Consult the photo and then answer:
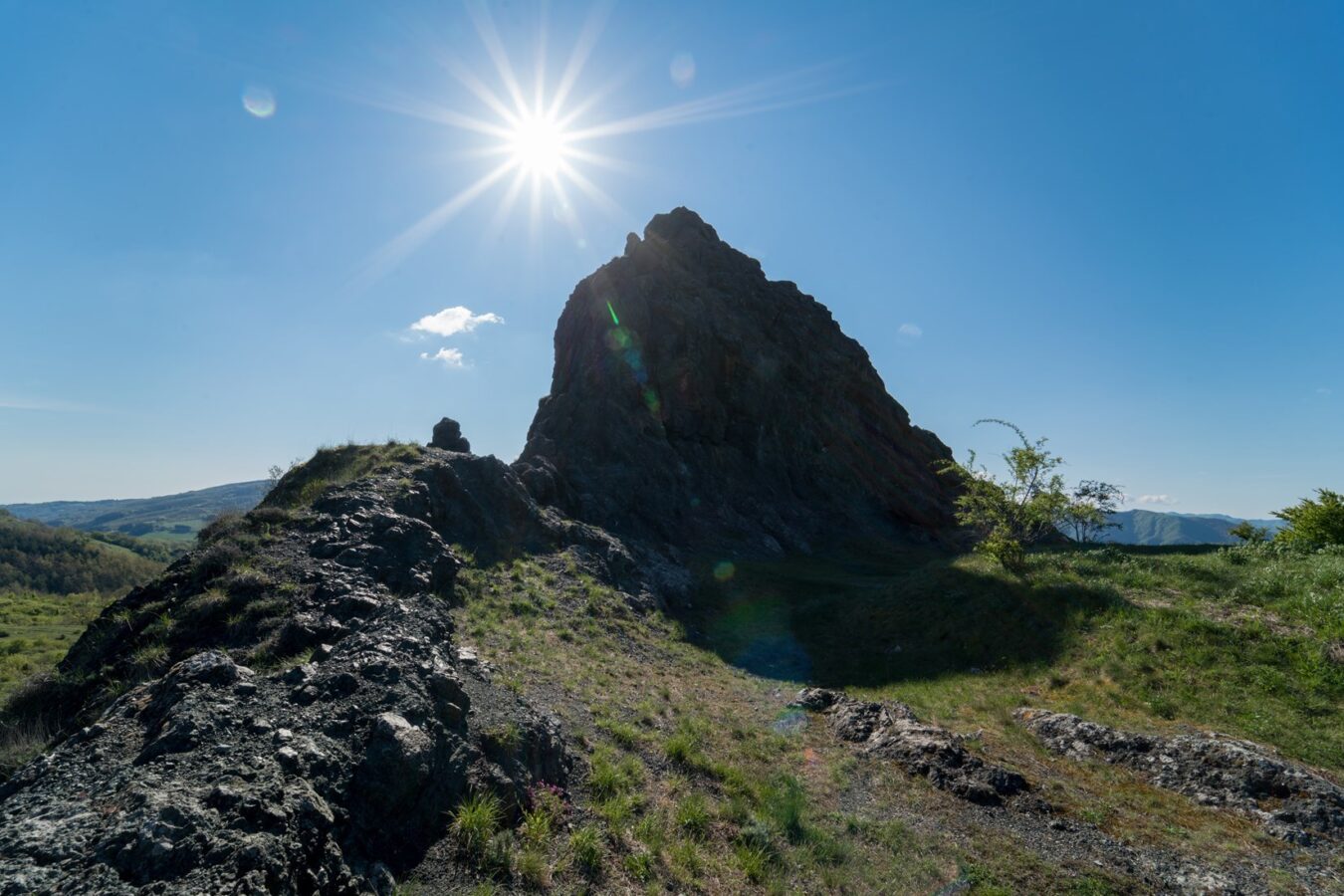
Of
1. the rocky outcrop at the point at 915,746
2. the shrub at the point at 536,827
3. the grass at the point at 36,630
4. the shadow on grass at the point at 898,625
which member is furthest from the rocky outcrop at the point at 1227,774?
the grass at the point at 36,630

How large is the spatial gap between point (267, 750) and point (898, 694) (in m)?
18.3

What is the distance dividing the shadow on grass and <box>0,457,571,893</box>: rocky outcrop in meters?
15.2

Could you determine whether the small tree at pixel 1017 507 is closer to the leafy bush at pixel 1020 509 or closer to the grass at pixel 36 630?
the leafy bush at pixel 1020 509

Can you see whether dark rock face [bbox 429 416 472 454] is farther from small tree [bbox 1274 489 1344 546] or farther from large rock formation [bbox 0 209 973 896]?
small tree [bbox 1274 489 1344 546]

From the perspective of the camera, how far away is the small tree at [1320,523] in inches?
1070

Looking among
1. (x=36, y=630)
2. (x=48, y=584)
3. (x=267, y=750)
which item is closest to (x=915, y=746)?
(x=267, y=750)

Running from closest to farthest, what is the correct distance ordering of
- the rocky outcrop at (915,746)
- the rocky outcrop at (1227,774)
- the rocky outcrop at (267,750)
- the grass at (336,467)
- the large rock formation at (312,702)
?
the rocky outcrop at (267,750), the large rock formation at (312,702), the rocky outcrop at (1227,774), the rocky outcrop at (915,746), the grass at (336,467)

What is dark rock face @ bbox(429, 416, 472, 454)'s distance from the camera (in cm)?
→ 3425

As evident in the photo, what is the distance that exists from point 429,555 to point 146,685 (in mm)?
10276

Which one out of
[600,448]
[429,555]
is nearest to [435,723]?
[429,555]

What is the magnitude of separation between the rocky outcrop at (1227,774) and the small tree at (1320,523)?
71.3 feet

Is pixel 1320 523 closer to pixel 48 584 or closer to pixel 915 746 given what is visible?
pixel 915 746

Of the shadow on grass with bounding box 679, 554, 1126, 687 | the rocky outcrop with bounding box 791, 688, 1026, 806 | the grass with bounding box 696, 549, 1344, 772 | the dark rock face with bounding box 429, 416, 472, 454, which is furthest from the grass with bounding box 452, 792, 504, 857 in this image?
the dark rock face with bounding box 429, 416, 472, 454

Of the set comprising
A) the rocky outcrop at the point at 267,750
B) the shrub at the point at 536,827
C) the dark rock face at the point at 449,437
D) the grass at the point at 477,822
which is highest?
the dark rock face at the point at 449,437
